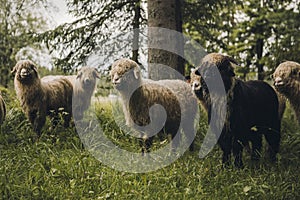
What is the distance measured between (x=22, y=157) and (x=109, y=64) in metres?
4.10

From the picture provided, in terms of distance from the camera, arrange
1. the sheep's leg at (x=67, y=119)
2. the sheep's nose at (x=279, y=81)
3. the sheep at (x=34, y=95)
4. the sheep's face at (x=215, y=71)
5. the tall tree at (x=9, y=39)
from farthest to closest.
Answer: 1. the tall tree at (x=9, y=39)
2. the sheep's leg at (x=67, y=119)
3. the sheep at (x=34, y=95)
4. the sheep's nose at (x=279, y=81)
5. the sheep's face at (x=215, y=71)

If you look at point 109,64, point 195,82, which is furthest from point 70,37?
point 195,82

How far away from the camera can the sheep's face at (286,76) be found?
5980 mm

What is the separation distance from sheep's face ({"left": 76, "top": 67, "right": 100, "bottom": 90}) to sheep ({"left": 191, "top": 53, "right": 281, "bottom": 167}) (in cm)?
263

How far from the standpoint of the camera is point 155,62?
789 cm

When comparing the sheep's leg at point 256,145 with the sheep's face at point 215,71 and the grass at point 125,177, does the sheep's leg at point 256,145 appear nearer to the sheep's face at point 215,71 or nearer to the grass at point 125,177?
the grass at point 125,177

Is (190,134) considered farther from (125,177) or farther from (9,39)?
(9,39)

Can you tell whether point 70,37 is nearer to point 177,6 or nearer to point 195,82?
point 177,6

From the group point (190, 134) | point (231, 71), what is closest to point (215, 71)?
point (231, 71)

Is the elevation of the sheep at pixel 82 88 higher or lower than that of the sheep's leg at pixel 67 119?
higher

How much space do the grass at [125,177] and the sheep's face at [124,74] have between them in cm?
98

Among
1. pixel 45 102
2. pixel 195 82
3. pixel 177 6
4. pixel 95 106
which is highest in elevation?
pixel 177 6

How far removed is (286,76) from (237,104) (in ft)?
2.98

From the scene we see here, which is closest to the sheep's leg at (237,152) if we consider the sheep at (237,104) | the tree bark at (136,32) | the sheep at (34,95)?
the sheep at (237,104)
